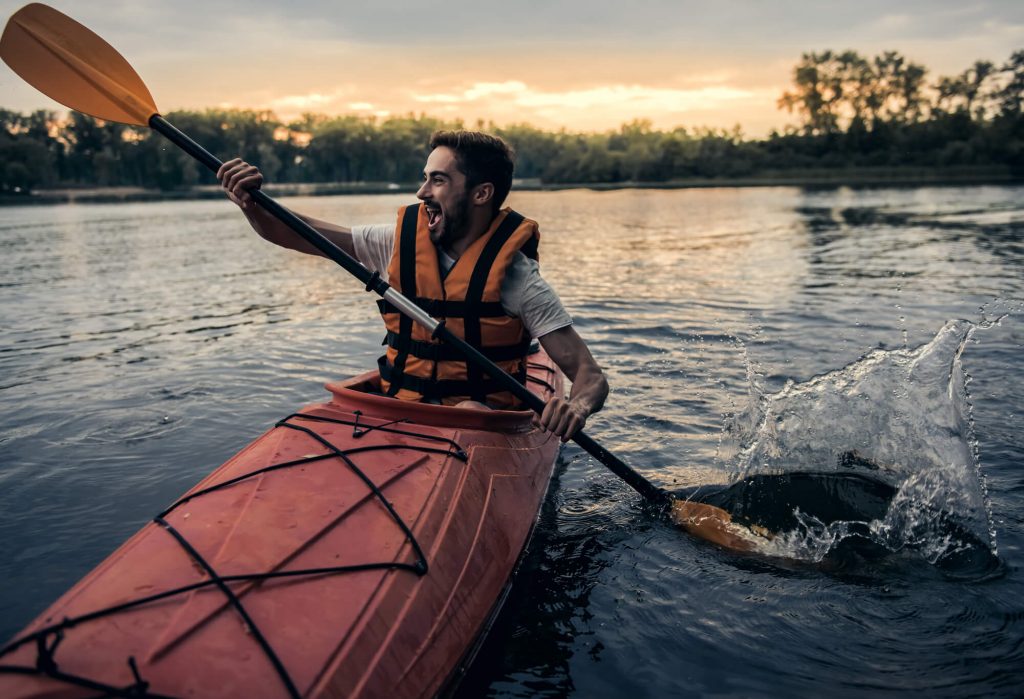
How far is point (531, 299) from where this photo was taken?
142 inches

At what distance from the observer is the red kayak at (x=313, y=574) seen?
2.07 meters

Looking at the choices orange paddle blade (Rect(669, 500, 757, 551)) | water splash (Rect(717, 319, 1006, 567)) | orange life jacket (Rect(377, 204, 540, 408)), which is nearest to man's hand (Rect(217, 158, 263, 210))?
orange life jacket (Rect(377, 204, 540, 408))

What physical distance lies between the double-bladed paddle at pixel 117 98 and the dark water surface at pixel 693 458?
16.2 inches

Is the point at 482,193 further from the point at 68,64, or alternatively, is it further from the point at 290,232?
the point at 68,64

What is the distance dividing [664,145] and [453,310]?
92.3 m

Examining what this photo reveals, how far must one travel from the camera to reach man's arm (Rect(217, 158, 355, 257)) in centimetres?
362

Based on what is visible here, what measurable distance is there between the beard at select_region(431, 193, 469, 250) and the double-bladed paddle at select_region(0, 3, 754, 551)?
1.21 feet

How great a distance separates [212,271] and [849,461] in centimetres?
1425

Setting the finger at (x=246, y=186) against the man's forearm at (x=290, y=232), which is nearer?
the finger at (x=246, y=186)

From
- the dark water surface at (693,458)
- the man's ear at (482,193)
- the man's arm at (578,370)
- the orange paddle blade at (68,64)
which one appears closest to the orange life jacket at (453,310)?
the man's ear at (482,193)

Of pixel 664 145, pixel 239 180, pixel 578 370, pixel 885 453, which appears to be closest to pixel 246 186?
pixel 239 180

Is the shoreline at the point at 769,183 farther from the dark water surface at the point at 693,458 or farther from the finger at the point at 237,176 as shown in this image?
the finger at the point at 237,176

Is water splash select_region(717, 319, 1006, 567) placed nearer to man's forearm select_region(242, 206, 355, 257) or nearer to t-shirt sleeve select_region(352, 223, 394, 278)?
t-shirt sleeve select_region(352, 223, 394, 278)

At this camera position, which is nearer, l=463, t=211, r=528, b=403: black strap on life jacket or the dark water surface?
the dark water surface
